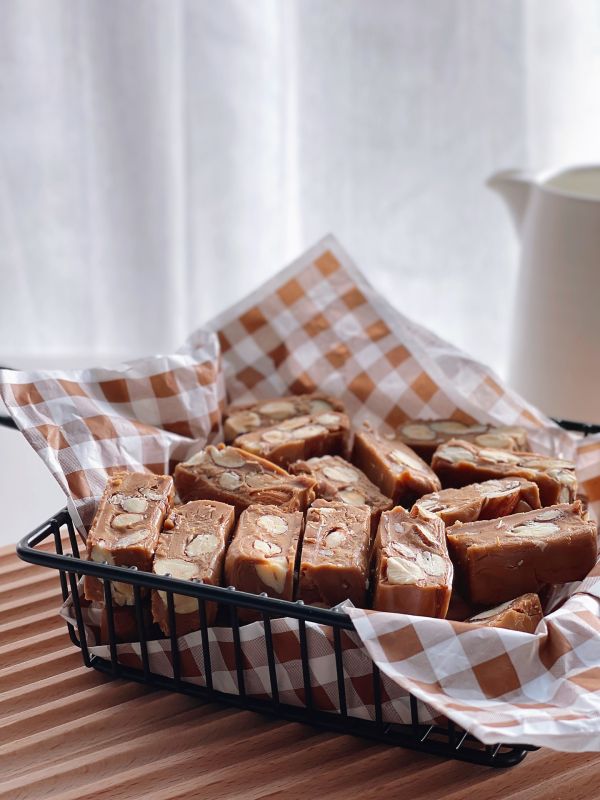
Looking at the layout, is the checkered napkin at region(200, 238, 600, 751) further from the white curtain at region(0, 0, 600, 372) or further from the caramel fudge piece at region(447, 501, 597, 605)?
the white curtain at region(0, 0, 600, 372)

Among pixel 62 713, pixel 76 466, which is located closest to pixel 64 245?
pixel 76 466

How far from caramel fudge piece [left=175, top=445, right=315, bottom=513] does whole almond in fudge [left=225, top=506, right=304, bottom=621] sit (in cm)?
10

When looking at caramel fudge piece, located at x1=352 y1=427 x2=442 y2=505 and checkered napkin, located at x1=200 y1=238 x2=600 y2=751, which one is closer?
caramel fudge piece, located at x1=352 y1=427 x2=442 y2=505

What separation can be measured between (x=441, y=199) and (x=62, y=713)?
217 cm

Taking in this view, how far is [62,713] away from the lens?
113 centimetres

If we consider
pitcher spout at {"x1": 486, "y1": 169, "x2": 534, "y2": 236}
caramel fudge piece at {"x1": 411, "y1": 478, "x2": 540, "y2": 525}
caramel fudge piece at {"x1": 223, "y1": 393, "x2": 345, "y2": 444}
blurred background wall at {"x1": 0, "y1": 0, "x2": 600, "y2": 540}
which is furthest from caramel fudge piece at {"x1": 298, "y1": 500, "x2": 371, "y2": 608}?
blurred background wall at {"x1": 0, "y1": 0, "x2": 600, "y2": 540}

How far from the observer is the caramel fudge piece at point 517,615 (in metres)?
1.08

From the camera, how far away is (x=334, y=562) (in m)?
1.11

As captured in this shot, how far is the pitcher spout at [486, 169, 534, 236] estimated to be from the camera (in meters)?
1.80

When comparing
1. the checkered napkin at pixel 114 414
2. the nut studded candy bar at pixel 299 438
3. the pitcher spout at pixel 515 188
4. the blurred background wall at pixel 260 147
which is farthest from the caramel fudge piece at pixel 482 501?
the blurred background wall at pixel 260 147

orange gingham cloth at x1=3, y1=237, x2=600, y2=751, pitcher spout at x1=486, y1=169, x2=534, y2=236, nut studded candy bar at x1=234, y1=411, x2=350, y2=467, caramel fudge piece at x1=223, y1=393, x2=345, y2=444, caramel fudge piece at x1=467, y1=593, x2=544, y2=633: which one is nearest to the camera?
orange gingham cloth at x1=3, y1=237, x2=600, y2=751

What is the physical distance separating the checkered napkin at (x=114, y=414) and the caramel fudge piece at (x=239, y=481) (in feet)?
0.28

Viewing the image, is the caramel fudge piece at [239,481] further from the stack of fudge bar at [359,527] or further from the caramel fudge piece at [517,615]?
the caramel fudge piece at [517,615]

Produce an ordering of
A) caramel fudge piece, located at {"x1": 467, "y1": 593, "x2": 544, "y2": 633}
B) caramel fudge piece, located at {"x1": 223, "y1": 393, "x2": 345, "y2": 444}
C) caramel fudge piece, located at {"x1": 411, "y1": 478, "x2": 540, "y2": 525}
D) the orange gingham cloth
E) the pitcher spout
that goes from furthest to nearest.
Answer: the pitcher spout < caramel fudge piece, located at {"x1": 223, "y1": 393, "x2": 345, "y2": 444} < caramel fudge piece, located at {"x1": 411, "y1": 478, "x2": 540, "y2": 525} < caramel fudge piece, located at {"x1": 467, "y1": 593, "x2": 544, "y2": 633} < the orange gingham cloth
